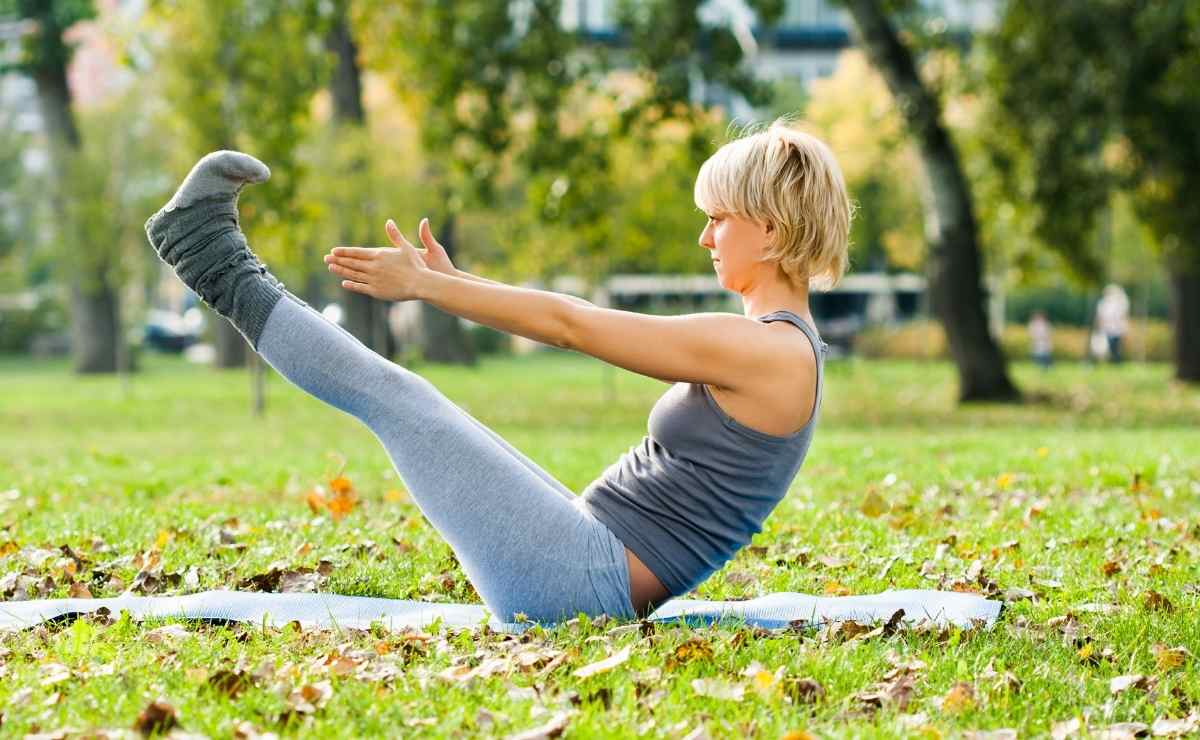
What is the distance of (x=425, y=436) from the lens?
154 inches

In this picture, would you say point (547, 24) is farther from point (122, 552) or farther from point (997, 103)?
point (122, 552)

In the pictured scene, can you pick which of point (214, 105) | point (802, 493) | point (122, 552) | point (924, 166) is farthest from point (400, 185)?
point (122, 552)

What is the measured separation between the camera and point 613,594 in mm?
4117

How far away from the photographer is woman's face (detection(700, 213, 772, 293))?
393 centimetres

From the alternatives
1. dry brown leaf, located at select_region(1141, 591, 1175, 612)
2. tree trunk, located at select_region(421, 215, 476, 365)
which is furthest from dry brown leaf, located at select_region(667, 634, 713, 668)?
tree trunk, located at select_region(421, 215, 476, 365)

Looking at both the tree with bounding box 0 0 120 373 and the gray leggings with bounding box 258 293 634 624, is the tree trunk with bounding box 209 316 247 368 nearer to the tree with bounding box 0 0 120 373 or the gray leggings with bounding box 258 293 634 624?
the tree with bounding box 0 0 120 373

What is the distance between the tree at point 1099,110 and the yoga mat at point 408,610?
48.3ft

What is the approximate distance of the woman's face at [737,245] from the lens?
3932 millimetres

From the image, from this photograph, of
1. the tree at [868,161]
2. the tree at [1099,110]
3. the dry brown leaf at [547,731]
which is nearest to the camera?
the dry brown leaf at [547,731]

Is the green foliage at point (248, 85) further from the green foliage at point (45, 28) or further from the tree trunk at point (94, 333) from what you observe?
the tree trunk at point (94, 333)

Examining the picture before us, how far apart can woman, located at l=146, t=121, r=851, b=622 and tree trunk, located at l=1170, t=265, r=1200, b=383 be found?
20955mm

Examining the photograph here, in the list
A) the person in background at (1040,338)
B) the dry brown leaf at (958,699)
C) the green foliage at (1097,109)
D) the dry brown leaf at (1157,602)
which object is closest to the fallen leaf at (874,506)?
the dry brown leaf at (1157,602)

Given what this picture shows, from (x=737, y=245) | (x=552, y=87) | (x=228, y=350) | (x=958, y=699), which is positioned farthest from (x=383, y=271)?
(x=228, y=350)

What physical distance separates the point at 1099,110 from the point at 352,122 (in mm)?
11875
